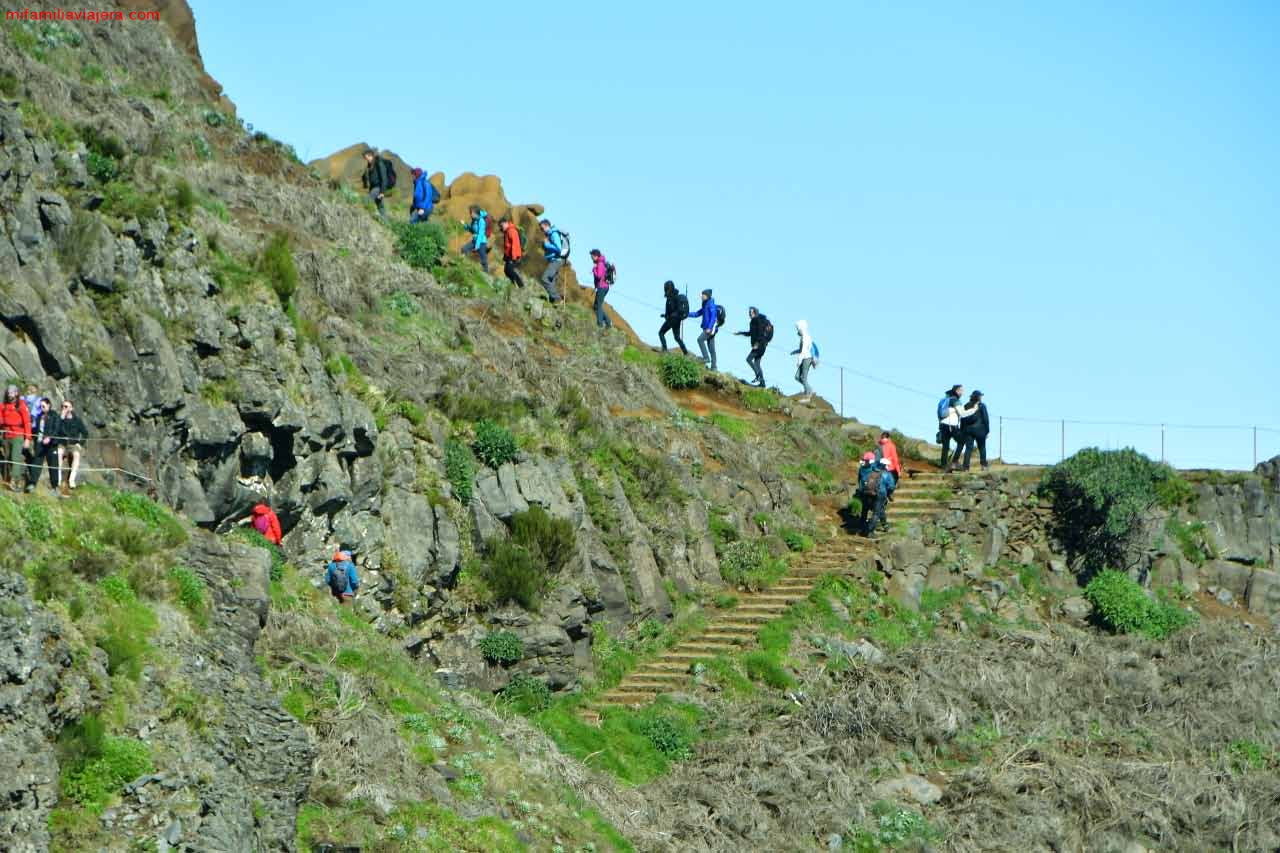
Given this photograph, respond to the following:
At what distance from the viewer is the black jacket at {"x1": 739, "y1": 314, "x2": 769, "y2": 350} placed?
37.1 m

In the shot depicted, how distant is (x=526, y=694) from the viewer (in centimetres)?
2364

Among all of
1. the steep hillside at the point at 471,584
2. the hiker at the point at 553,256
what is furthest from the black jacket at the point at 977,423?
the hiker at the point at 553,256

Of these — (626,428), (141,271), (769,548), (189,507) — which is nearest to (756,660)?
(769,548)

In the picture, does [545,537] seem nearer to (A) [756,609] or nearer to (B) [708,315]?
(A) [756,609]

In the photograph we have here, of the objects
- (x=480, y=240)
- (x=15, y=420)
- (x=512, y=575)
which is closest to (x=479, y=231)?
(x=480, y=240)

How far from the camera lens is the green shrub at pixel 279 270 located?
962 inches

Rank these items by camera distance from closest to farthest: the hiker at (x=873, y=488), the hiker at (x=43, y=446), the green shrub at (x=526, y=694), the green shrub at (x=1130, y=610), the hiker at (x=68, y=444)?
the hiker at (x=43, y=446) < the hiker at (x=68, y=444) < the green shrub at (x=526, y=694) < the green shrub at (x=1130, y=610) < the hiker at (x=873, y=488)

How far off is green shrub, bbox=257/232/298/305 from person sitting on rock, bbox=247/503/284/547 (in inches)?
170

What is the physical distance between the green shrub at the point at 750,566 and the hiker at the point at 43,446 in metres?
14.8

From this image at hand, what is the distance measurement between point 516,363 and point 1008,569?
11397 millimetres

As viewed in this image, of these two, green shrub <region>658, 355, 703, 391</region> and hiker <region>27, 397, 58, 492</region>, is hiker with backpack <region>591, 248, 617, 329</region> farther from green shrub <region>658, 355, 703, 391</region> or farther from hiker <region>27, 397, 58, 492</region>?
hiker <region>27, 397, 58, 492</region>

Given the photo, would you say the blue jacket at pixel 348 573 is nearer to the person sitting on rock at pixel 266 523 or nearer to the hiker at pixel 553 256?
the person sitting on rock at pixel 266 523

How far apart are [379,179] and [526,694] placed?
19310 millimetres

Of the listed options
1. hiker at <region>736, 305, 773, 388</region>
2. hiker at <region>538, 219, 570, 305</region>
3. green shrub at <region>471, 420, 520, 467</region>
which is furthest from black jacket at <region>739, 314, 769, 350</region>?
green shrub at <region>471, 420, 520, 467</region>
